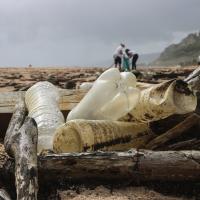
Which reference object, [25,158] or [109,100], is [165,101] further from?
[25,158]

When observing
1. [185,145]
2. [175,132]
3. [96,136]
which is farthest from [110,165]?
[175,132]

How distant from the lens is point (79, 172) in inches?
141

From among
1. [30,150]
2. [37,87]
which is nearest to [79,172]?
[30,150]

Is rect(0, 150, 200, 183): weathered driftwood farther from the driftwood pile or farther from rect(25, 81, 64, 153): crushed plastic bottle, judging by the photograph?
rect(25, 81, 64, 153): crushed plastic bottle

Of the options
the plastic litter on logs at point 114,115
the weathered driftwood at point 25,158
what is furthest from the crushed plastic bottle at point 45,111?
the weathered driftwood at point 25,158

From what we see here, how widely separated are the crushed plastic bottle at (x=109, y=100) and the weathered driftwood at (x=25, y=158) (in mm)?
767

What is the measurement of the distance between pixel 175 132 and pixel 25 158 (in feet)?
4.50

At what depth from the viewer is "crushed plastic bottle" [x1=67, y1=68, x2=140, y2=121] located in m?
4.51

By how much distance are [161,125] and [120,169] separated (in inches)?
39.6

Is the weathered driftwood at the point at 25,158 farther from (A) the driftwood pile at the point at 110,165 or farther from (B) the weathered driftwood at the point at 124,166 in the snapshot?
(B) the weathered driftwood at the point at 124,166

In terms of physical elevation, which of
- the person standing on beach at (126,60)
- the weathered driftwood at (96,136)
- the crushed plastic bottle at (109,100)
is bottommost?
the person standing on beach at (126,60)

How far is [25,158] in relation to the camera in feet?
11.0

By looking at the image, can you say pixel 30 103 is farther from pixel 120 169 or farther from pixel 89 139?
pixel 120 169

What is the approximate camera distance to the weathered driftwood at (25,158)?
3.10 meters
